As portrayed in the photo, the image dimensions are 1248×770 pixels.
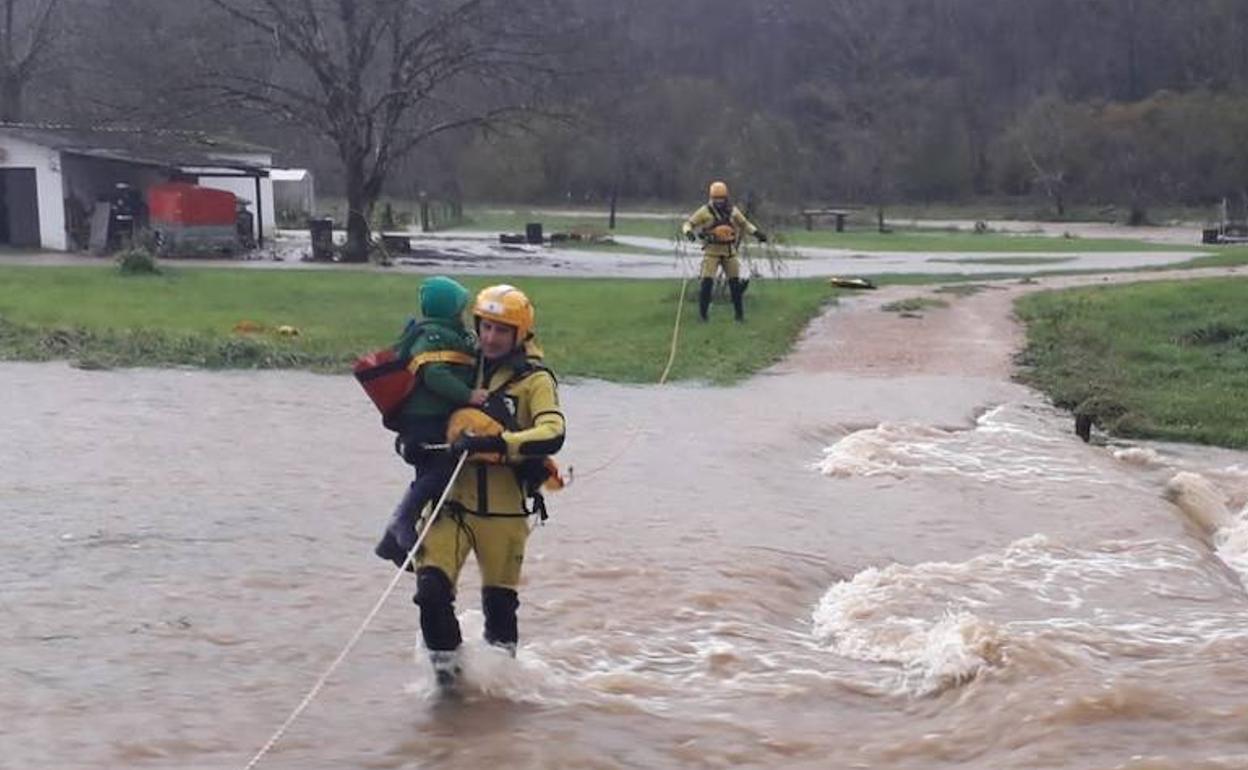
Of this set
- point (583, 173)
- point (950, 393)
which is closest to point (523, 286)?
point (950, 393)

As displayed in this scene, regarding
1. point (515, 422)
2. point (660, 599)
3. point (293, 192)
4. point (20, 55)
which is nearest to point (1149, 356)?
point (660, 599)

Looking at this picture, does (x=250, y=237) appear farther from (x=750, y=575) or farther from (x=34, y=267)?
(x=750, y=575)

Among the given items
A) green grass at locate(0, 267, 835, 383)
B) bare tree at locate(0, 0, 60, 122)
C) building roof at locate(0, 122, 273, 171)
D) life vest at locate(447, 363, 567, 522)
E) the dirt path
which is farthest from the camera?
bare tree at locate(0, 0, 60, 122)

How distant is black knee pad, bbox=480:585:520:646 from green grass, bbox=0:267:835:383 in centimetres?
1081

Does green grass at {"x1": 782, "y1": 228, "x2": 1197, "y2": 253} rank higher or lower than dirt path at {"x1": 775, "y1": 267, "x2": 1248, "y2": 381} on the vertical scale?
higher

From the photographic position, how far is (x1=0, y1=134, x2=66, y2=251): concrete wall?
133 feet

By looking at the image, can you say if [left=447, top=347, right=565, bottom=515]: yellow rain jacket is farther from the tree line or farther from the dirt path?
the tree line

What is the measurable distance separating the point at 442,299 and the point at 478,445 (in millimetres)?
682

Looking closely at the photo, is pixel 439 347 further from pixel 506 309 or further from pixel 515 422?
pixel 515 422

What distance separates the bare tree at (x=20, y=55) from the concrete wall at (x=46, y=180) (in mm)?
20389

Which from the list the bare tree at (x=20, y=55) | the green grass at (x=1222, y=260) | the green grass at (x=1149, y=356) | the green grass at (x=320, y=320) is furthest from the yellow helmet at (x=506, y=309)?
the bare tree at (x=20, y=55)

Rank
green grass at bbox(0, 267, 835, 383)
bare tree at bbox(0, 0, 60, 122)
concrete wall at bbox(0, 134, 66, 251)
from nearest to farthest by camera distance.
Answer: green grass at bbox(0, 267, 835, 383) → concrete wall at bbox(0, 134, 66, 251) → bare tree at bbox(0, 0, 60, 122)

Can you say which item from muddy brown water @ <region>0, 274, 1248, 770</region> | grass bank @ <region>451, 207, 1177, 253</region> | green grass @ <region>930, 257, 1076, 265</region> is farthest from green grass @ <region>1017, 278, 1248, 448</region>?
green grass @ <region>930, 257, 1076, 265</region>

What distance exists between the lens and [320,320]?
2383 cm
